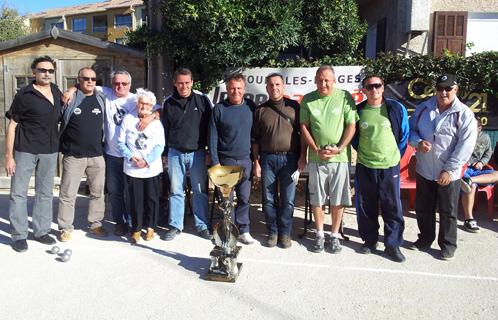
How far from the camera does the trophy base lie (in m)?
3.84

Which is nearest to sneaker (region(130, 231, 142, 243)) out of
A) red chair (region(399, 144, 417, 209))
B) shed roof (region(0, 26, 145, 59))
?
red chair (region(399, 144, 417, 209))

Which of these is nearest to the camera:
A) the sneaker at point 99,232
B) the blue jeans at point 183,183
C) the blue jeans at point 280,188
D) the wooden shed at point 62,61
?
the blue jeans at point 280,188

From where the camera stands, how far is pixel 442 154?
4391mm

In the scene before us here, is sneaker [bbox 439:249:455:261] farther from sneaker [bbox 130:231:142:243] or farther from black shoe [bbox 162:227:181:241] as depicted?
sneaker [bbox 130:231:142:243]

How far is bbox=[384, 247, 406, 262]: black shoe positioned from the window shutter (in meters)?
5.96

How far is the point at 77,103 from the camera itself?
189 inches

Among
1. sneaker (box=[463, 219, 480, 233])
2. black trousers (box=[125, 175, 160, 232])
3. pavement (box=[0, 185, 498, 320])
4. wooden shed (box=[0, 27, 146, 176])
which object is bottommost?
pavement (box=[0, 185, 498, 320])

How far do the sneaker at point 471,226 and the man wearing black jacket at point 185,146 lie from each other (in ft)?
10.3

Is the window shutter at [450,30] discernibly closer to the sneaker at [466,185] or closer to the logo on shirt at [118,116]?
the sneaker at [466,185]

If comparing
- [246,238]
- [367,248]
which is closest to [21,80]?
[246,238]

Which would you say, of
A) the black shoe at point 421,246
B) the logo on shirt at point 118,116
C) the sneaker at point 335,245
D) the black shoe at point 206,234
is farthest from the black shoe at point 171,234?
the black shoe at point 421,246

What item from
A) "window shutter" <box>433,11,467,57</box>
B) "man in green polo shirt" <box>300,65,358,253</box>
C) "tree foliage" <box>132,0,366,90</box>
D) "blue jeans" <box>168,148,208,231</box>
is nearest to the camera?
"man in green polo shirt" <box>300,65,358,253</box>

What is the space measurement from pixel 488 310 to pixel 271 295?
5.39ft

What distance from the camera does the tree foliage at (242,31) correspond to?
6.55 m
